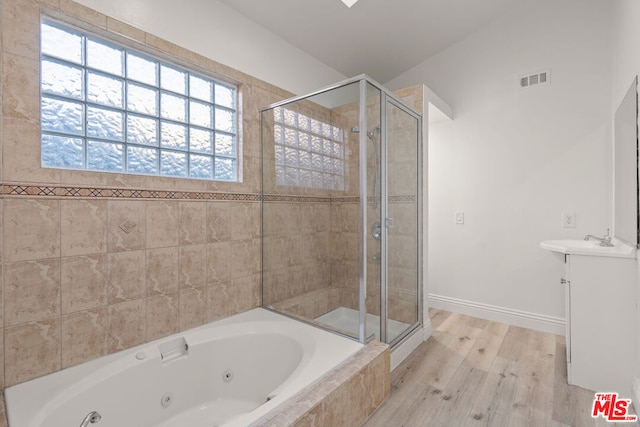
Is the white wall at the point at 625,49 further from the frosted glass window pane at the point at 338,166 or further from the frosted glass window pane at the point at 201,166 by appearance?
the frosted glass window pane at the point at 201,166

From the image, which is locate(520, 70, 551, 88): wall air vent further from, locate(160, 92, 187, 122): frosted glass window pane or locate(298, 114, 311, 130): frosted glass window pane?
locate(160, 92, 187, 122): frosted glass window pane

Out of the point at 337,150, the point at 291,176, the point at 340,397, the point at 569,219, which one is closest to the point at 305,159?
the point at 291,176

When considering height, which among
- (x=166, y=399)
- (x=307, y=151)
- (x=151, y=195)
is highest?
(x=307, y=151)

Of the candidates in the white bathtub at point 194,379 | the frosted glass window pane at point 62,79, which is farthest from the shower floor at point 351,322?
the frosted glass window pane at point 62,79

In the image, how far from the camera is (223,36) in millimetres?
2082

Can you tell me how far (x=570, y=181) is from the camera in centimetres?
248

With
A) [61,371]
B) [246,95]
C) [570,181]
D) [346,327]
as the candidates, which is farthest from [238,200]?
[570,181]

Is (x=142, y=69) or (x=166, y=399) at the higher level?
(x=142, y=69)

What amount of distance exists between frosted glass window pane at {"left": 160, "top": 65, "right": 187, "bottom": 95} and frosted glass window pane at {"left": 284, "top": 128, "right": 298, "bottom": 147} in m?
0.73

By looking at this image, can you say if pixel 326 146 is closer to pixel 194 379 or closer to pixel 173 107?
pixel 173 107

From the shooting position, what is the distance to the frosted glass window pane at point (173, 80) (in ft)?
6.11

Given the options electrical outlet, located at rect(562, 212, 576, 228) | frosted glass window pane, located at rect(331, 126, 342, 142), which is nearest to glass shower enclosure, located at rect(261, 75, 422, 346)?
frosted glass window pane, located at rect(331, 126, 342, 142)

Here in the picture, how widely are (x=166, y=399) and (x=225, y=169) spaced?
4.82ft

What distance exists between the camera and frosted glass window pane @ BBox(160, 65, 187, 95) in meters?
1.86
